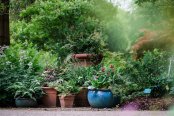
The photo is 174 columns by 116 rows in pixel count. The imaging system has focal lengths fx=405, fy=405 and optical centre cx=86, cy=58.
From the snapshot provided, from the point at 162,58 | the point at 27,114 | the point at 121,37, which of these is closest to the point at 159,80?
the point at 162,58

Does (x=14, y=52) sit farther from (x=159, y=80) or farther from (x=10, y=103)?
(x=159, y=80)

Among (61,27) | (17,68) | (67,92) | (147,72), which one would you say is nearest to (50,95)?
(67,92)

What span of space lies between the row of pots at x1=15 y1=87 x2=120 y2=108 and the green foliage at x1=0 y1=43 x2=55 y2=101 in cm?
40

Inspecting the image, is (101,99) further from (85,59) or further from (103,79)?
(85,59)

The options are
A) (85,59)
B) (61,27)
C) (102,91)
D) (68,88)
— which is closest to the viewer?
(102,91)

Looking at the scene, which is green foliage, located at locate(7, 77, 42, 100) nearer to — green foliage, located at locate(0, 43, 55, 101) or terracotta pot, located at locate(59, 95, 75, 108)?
green foliage, located at locate(0, 43, 55, 101)

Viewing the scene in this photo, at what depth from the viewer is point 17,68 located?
30.6ft

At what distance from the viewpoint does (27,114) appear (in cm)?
703

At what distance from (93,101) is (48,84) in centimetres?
135

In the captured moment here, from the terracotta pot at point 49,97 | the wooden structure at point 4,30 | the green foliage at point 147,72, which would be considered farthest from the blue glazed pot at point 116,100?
the wooden structure at point 4,30

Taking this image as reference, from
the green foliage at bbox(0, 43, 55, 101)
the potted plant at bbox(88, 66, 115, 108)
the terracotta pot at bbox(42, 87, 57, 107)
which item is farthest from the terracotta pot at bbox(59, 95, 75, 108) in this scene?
the green foliage at bbox(0, 43, 55, 101)

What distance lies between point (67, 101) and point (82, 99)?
0.48 metres

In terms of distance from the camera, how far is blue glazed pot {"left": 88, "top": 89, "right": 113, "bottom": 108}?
27.2 ft

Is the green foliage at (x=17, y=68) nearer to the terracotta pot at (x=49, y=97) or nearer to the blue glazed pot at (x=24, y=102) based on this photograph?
the blue glazed pot at (x=24, y=102)
